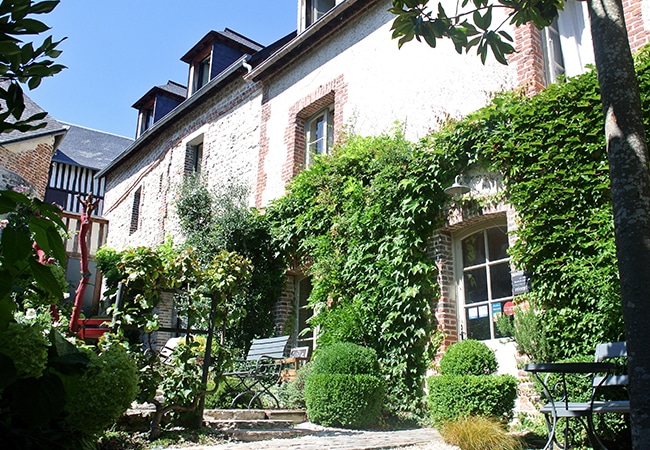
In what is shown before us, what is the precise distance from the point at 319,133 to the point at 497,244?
176 inches

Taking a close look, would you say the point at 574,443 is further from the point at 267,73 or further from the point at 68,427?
the point at 267,73

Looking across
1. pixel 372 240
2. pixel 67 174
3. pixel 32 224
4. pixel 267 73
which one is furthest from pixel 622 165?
pixel 67 174

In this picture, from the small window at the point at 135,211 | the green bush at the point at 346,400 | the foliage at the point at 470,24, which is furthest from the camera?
the small window at the point at 135,211

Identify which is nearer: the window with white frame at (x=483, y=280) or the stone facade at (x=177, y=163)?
the window with white frame at (x=483, y=280)

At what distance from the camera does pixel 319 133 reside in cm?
1011

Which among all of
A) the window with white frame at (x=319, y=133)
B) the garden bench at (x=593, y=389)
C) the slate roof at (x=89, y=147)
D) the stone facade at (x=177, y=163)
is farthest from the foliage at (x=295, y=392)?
the slate roof at (x=89, y=147)

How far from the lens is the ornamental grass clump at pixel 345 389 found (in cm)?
585

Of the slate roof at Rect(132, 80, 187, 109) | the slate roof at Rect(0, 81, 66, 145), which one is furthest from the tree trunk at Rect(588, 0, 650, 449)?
the slate roof at Rect(132, 80, 187, 109)

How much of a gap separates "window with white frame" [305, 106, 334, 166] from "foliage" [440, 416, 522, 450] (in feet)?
18.8

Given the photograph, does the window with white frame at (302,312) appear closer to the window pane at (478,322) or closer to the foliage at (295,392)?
the foliage at (295,392)

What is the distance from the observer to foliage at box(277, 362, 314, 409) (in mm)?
7125

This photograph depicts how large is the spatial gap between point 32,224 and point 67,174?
20.7 m

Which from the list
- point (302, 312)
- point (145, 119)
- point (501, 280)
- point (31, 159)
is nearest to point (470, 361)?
point (501, 280)

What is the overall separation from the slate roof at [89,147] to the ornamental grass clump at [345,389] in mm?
16612
